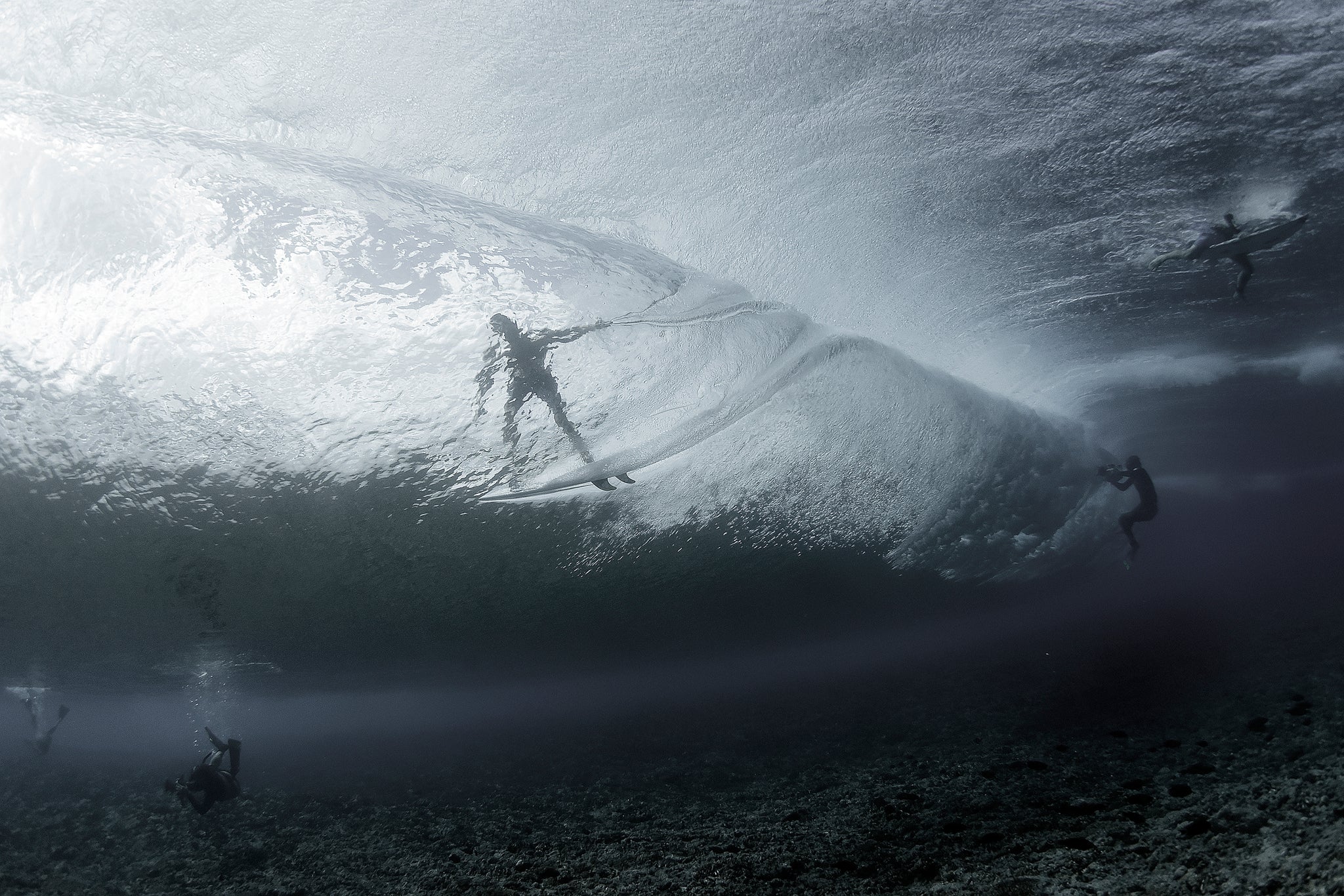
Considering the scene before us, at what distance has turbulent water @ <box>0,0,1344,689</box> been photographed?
4535mm

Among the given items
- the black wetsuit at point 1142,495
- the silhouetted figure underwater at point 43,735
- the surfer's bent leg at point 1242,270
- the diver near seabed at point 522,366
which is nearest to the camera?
the diver near seabed at point 522,366

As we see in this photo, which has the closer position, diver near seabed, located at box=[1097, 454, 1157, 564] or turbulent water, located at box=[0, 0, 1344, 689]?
turbulent water, located at box=[0, 0, 1344, 689]

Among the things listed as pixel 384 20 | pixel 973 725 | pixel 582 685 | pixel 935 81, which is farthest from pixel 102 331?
pixel 582 685

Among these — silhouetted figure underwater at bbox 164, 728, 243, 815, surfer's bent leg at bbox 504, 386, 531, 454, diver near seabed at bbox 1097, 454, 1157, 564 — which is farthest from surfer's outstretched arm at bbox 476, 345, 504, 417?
diver near seabed at bbox 1097, 454, 1157, 564

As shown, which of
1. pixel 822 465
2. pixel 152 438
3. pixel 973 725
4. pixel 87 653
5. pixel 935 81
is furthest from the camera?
pixel 87 653

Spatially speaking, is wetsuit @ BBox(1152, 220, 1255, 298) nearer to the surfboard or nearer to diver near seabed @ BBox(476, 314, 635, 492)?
the surfboard

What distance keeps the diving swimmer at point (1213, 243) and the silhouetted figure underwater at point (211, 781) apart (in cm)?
1715

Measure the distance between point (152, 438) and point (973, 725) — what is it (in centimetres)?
1216

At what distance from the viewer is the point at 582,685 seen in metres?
32.2

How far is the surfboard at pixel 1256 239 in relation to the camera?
7.78 meters

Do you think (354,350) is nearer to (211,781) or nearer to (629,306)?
(629,306)

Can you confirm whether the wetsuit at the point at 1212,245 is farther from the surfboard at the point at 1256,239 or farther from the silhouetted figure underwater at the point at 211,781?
the silhouetted figure underwater at the point at 211,781

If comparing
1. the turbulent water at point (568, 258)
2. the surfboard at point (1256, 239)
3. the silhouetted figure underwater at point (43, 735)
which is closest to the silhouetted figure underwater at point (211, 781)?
the turbulent water at point (568, 258)

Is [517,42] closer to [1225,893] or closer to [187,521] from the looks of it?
[1225,893]
